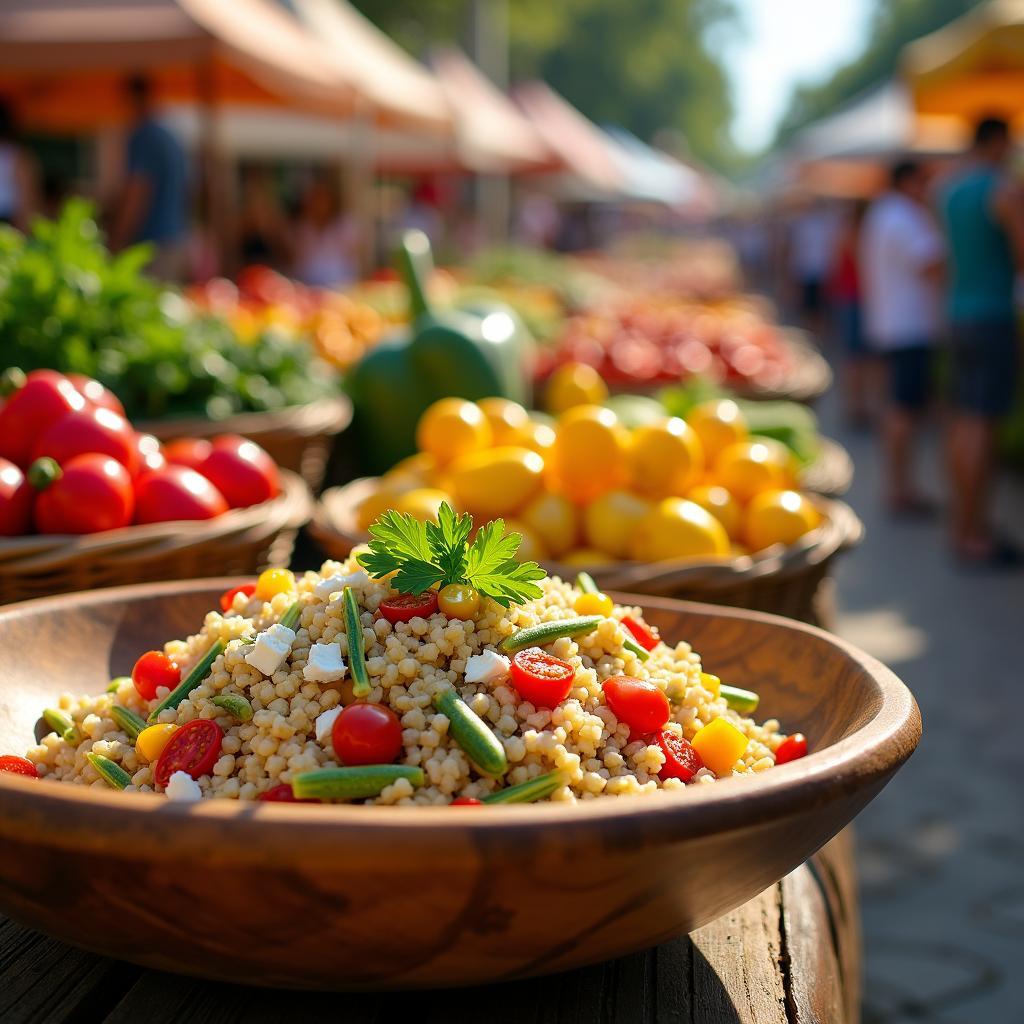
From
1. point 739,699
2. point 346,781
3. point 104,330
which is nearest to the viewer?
point 346,781

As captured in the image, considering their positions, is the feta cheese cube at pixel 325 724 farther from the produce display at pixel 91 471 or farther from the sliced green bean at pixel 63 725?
the produce display at pixel 91 471

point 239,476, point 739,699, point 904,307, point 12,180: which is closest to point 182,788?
point 739,699

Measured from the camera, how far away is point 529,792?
949mm

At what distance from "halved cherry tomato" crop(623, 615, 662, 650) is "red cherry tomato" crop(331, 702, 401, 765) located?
1.19 feet

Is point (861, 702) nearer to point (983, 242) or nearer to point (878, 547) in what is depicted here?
point (983, 242)

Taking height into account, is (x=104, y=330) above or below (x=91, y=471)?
above

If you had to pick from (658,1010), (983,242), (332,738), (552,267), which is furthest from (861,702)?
(552,267)

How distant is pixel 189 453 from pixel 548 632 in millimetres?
1351

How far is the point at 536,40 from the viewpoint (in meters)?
34.6

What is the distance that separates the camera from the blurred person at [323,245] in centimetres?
1028

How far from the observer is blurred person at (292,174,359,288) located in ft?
33.7

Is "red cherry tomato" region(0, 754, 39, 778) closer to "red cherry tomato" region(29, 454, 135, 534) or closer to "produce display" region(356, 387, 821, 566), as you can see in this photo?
"red cherry tomato" region(29, 454, 135, 534)

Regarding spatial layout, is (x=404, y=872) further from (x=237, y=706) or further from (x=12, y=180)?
(x=12, y=180)

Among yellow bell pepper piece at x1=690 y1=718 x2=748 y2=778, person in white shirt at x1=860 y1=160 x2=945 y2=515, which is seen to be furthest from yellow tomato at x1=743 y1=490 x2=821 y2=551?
person in white shirt at x1=860 y1=160 x2=945 y2=515
